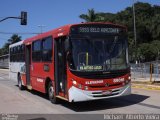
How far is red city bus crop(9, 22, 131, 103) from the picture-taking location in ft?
41.8

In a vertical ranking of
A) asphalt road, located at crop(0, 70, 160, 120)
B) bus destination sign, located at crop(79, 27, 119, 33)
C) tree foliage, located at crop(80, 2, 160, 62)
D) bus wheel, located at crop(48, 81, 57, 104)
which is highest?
tree foliage, located at crop(80, 2, 160, 62)

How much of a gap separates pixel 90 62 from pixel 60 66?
180 cm

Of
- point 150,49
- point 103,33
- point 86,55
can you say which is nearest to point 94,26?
point 103,33

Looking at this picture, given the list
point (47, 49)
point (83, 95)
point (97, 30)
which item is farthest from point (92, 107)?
point (47, 49)

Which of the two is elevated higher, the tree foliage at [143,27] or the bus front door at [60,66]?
the tree foliage at [143,27]

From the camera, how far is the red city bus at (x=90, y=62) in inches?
502

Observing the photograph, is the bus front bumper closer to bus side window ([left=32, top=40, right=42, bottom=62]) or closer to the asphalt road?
the asphalt road

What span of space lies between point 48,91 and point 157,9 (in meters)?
86.6

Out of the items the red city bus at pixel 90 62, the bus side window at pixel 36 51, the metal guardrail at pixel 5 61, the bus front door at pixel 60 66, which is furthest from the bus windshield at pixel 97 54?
the metal guardrail at pixel 5 61

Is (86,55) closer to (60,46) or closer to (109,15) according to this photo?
(60,46)

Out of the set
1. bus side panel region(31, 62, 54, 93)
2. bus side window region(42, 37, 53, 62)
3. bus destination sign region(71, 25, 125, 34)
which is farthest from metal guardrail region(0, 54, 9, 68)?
bus destination sign region(71, 25, 125, 34)

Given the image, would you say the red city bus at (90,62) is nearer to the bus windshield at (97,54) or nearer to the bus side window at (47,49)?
the bus windshield at (97,54)

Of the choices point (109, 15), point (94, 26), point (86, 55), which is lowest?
point (86, 55)

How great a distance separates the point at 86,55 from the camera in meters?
12.9
